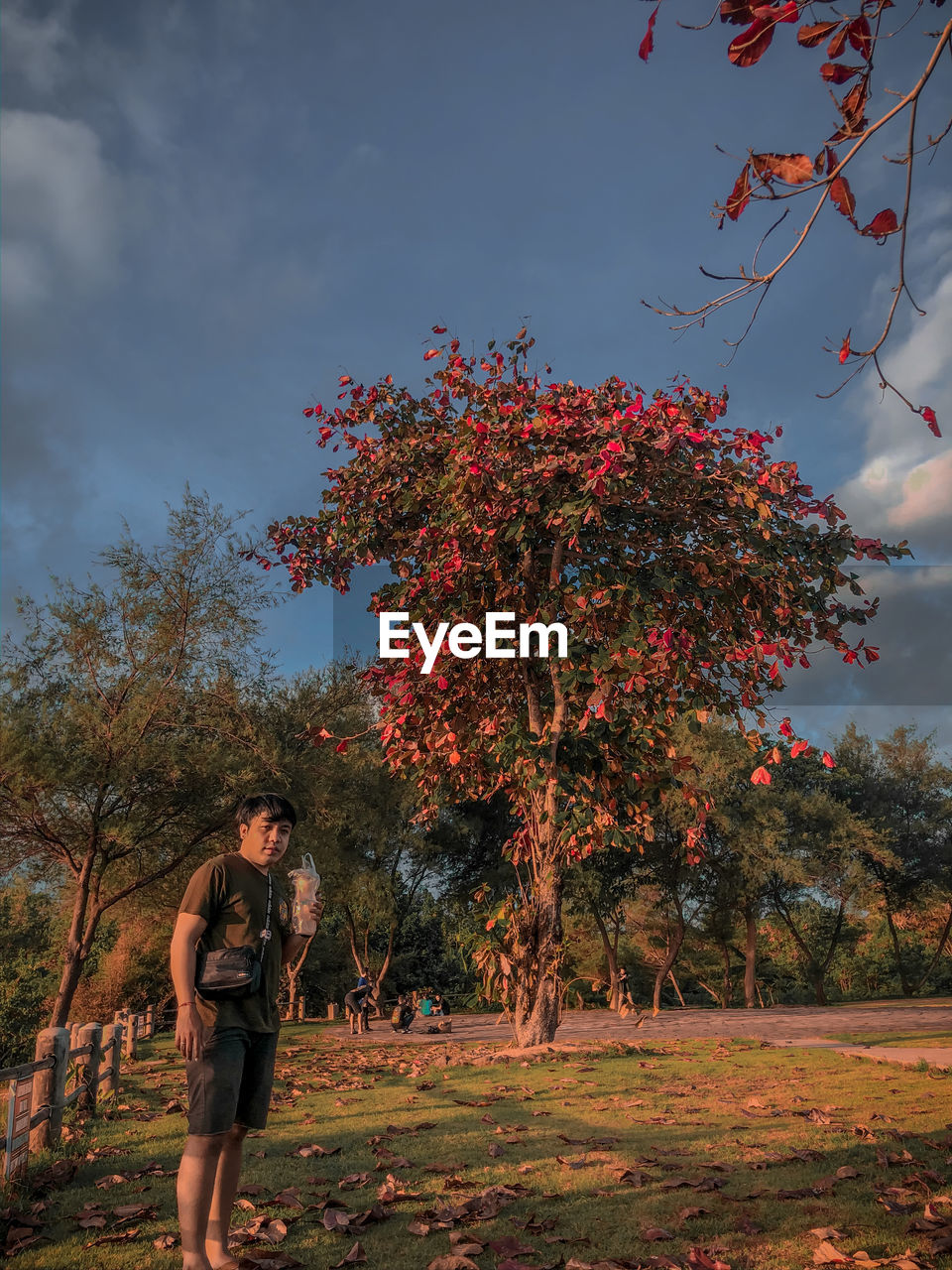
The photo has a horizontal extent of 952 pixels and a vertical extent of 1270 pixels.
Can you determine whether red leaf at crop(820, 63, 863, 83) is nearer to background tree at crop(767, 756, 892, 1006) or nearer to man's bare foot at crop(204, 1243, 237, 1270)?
man's bare foot at crop(204, 1243, 237, 1270)

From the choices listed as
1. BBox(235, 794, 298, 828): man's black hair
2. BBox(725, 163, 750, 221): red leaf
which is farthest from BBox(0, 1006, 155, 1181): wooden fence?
BBox(725, 163, 750, 221): red leaf

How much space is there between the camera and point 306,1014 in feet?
101

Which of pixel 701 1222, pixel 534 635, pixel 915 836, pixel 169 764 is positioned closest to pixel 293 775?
pixel 169 764

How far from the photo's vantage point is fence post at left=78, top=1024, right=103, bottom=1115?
8.05m

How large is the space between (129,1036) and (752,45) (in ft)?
54.1

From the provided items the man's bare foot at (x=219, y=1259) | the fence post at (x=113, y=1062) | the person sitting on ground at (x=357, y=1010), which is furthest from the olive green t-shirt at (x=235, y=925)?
the person sitting on ground at (x=357, y=1010)

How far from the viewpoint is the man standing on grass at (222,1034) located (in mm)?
3596

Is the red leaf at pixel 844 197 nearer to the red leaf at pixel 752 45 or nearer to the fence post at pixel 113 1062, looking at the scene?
the red leaf at pixel 752 45

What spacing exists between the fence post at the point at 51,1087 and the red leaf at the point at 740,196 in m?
7.02

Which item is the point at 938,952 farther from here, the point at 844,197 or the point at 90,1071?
the point at 844,197

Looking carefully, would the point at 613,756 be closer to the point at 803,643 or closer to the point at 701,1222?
the point at 803,643

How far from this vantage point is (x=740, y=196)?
2658 millimetres

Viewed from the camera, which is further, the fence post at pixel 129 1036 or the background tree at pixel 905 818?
the background tree at pixel 905 818

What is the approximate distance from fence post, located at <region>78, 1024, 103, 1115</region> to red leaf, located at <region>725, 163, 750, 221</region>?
8.64 metres
